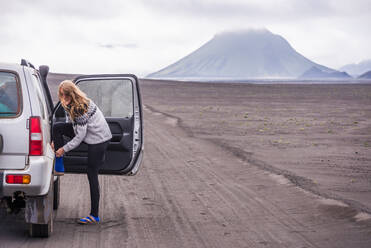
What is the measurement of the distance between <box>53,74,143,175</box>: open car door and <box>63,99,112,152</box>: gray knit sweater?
600mm

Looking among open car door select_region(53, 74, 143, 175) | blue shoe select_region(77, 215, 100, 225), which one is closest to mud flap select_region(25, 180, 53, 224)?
blue shoe select_region(77, 215, 100, 225)

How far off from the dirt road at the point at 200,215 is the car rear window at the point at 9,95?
1.41 metres

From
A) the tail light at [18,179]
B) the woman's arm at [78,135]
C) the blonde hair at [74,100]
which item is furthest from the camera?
the woman's arm at [78,135]

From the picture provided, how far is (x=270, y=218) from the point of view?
7.54 meters

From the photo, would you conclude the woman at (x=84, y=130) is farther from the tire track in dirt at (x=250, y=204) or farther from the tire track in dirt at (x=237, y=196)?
the tire track in dirt at (x=237, y=196)

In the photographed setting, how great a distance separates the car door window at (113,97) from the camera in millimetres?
7828

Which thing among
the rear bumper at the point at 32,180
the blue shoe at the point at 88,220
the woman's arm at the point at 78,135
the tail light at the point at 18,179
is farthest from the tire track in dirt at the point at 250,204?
the tail light at the point at 18,179

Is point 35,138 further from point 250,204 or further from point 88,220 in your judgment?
point 250,204

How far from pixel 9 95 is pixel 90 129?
1087 millimetres

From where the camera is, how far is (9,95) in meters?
5.80

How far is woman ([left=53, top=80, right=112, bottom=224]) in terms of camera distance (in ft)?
21.0

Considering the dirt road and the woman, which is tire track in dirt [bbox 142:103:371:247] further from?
the woman

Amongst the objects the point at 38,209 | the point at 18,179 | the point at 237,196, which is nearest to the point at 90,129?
the point at 38,209

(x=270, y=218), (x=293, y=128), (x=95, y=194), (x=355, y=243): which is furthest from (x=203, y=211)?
(x=293, y=128)
